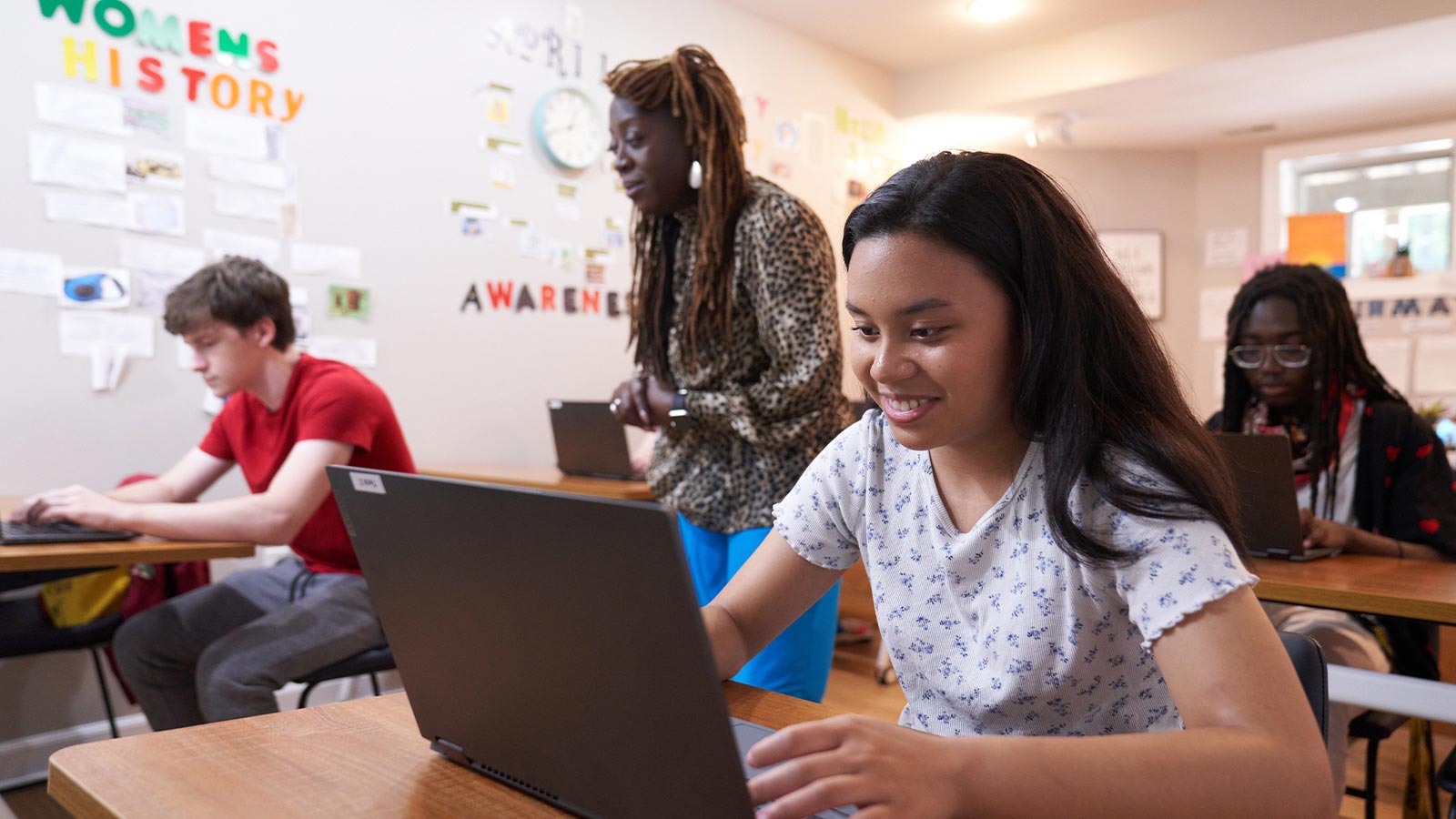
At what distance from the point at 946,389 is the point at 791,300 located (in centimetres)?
78

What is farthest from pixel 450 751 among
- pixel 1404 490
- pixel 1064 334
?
pixel 1404 490

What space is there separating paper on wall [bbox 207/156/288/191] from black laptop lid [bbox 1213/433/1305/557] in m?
2.65

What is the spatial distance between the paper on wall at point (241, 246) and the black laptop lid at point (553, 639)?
248 cm

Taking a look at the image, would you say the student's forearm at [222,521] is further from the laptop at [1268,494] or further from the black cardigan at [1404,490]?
the black cardigan at [1404,490]

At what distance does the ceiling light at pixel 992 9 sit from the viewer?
4.50 metres

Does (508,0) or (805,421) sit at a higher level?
(508,0)

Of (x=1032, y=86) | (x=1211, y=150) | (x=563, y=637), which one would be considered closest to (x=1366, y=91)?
(x=1211, y=150)

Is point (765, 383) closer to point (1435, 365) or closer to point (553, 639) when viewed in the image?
point (553, 639)

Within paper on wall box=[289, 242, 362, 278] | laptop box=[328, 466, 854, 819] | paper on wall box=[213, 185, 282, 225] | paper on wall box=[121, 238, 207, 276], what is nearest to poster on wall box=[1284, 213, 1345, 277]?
paper on wall box=[289, 242, 362, 278]

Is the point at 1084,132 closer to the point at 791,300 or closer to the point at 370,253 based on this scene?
the point at 370,253

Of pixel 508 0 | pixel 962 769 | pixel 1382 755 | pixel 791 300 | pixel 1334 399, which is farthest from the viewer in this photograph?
pixel 508 0

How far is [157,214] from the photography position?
113 inches

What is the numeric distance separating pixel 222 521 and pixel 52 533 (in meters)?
0.28

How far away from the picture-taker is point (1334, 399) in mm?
2215
